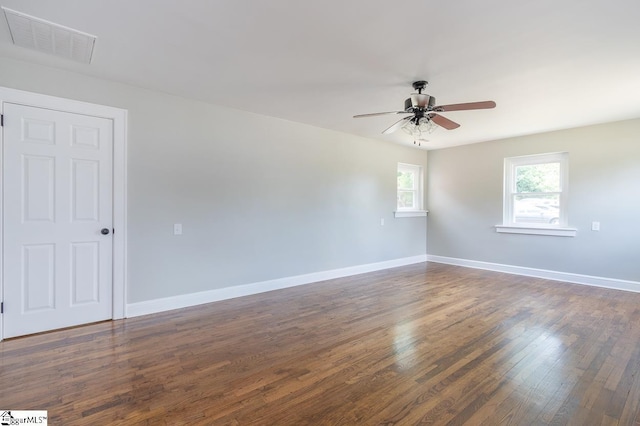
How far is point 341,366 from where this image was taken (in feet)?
7.58

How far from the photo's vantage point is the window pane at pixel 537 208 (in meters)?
5.20

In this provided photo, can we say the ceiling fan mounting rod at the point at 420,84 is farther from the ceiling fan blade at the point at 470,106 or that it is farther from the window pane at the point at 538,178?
the window pane at the point at 538,178

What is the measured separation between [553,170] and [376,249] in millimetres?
3287

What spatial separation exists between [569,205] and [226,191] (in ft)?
17.6

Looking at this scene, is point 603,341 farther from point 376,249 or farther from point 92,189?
point 92,189

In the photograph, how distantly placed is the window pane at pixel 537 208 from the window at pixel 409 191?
1758 millimetres

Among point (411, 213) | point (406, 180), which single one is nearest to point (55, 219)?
point (411, 213)

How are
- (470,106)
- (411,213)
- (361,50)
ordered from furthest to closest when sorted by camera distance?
1. (411,213)
2. (470,106)
3. (361,50)

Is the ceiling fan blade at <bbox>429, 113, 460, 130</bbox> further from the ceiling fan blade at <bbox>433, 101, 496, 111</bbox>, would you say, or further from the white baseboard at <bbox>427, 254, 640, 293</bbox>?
the white baseboard at <bbox>427, 254, 640, 293</bbox>

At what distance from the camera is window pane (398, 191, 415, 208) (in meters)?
6.50

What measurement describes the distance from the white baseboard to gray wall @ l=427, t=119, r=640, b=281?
0.07 meters

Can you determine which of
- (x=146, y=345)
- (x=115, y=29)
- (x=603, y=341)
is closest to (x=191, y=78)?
(x=115, y=29)

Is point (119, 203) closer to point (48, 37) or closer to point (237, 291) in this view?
point (48, 37)

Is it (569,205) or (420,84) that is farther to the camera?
(569,205)
